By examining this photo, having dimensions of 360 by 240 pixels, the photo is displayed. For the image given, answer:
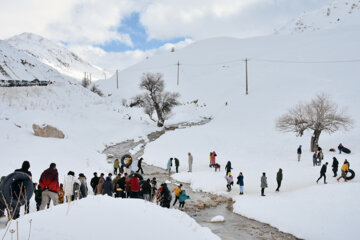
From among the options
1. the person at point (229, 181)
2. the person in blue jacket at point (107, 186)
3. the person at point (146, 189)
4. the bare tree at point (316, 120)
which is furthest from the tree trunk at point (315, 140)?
the person in blue jacket at point (107, 186)

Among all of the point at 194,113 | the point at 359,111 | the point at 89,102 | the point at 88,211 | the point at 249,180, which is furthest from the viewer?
the point at 194,113

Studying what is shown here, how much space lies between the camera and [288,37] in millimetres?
84688

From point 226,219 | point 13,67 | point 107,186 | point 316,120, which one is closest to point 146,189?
point 107,186

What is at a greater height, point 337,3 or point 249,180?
point 337,3

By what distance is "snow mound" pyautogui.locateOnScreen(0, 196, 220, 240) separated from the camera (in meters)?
4.55

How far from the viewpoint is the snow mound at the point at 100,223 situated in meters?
4.55

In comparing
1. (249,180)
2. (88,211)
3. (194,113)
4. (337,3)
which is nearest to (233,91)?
(194,113)

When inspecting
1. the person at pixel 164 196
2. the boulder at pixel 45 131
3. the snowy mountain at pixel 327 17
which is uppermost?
the snowy mountain at pixel 327 17

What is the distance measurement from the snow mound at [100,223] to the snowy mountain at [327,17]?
337 feet

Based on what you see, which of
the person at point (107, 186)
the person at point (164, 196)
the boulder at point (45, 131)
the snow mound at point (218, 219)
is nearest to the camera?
the person at point (107, 186)

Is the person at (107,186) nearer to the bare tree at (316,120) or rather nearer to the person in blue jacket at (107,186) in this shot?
the person in blue jacket at (107,186)

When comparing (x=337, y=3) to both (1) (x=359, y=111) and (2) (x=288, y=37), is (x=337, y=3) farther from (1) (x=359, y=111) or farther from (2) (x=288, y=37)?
(1) (x=359, y=111)

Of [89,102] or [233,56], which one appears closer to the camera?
[89,102]

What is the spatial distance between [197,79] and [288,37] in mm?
33566
